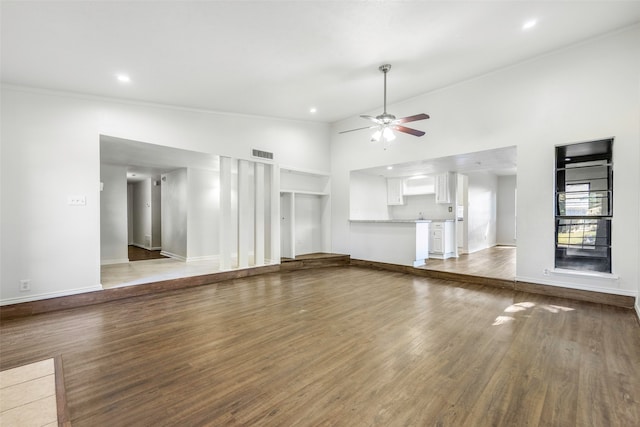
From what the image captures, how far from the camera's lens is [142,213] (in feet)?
32.3

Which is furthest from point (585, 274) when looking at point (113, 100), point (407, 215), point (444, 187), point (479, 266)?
point (113, 100)

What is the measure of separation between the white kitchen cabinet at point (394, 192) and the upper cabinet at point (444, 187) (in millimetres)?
1035

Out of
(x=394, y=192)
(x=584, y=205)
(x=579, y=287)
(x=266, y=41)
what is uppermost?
(x=266, y=41)

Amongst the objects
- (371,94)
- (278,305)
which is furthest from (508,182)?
(278,305)

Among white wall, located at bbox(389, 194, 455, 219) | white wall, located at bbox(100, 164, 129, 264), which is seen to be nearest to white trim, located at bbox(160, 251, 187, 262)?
white wall, located at bbox(100, 164, 129, 264)

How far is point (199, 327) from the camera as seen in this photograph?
3.10 metres

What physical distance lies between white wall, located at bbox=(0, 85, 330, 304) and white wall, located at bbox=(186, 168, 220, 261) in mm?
2541

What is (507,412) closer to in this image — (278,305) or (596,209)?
(278,305)

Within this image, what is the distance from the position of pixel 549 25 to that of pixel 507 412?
14.4 ft

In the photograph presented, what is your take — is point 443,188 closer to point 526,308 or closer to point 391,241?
point 391,241

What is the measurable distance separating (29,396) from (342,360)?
2.28m

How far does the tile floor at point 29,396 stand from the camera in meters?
1.71

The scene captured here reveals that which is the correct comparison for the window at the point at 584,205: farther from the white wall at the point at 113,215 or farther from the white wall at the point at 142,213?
the white wall at the point at 142,213

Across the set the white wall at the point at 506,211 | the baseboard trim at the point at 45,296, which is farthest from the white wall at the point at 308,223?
the white wall at the point at 506,211
